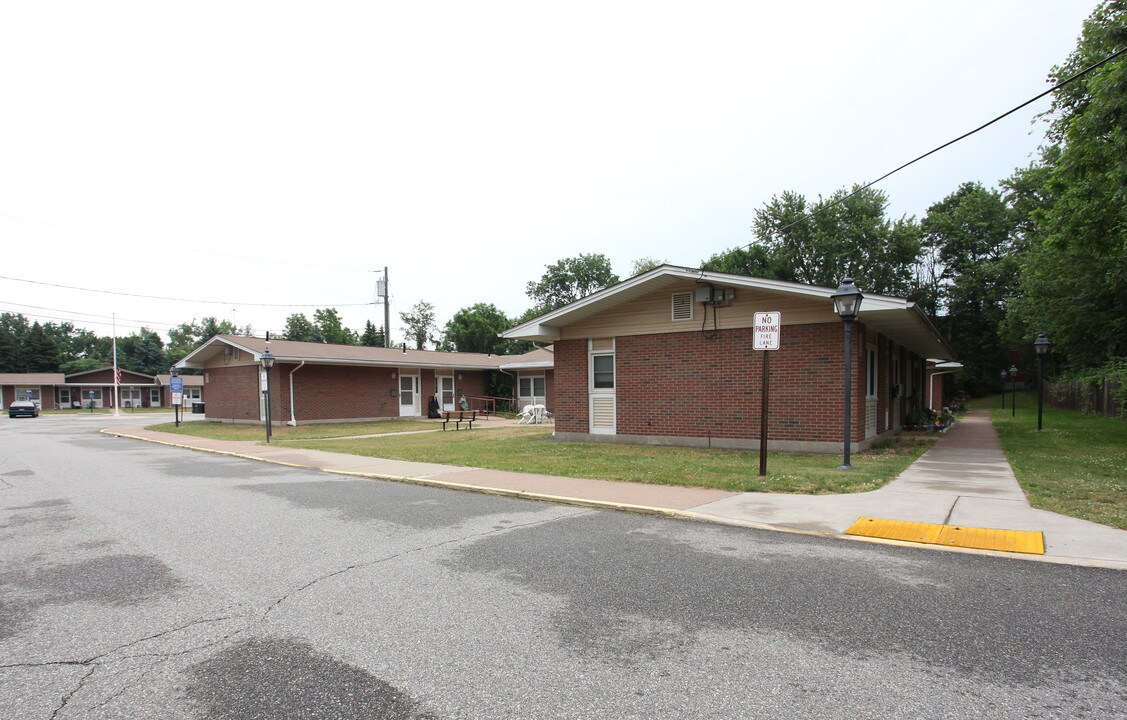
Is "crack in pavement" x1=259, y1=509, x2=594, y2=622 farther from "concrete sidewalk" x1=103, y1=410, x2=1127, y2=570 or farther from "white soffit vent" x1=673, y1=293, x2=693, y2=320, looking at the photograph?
"white soffit vent" x1=673, y1=293, x2=693, y2=320

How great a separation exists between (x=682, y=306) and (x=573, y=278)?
52889 millimetres

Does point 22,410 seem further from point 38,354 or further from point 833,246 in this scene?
point 833,246

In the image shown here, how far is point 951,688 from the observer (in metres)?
3.17

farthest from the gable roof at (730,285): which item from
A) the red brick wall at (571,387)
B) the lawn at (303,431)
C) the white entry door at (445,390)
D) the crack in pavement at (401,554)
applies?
the white entry door at (445,390)

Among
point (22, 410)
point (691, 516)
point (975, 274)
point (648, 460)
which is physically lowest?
point (22, 410)

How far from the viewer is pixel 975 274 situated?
52.3 m

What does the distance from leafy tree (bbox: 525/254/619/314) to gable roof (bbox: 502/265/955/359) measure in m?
49.6

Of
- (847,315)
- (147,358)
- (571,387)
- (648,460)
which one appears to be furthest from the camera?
(147,358)

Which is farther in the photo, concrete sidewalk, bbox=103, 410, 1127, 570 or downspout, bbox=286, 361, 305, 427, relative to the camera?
downspout, bbox=286, 361, 305, 427

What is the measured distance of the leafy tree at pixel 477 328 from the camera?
5694 centimetres

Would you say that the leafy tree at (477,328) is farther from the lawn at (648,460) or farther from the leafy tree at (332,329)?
the lawn at (648,460)

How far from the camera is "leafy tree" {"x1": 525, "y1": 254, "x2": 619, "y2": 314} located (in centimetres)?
6675

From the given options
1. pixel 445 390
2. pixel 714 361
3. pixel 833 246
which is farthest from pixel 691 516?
pixel 833 246

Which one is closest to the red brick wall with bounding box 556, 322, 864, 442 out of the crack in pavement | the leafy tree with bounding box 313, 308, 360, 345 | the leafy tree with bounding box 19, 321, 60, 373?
the crack in pavement
